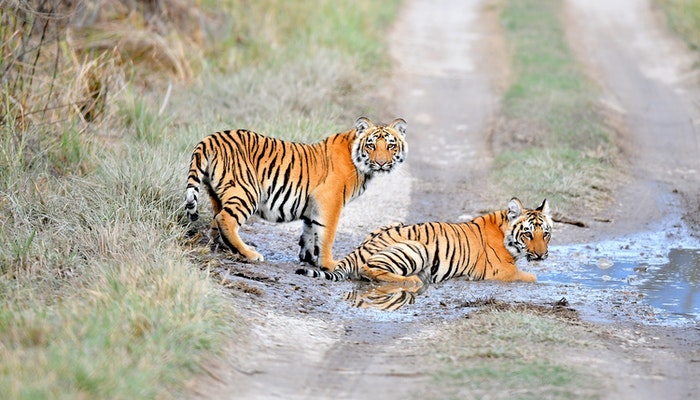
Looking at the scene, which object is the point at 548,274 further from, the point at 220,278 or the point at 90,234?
the point at 90,234

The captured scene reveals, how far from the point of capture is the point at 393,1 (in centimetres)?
2269

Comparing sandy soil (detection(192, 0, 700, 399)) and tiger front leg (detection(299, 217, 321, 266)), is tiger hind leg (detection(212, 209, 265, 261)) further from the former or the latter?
tiger front leg (detection(299, 217, 321, 266))

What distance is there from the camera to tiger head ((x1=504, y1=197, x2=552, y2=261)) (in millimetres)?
8156

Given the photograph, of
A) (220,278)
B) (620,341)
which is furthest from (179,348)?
(620,341)

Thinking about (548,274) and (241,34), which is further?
(241,34)

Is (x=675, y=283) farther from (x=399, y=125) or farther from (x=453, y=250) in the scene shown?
(x=399, y=125)

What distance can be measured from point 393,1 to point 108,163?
15.0 meters

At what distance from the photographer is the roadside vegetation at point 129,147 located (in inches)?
200

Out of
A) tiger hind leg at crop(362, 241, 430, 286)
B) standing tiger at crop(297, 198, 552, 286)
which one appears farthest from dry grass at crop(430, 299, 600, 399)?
standing tiger at crop(297, 198, 552, 286)

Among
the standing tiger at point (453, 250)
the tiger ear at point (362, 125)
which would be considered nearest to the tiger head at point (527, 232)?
the standing tiger at point (453, 250)

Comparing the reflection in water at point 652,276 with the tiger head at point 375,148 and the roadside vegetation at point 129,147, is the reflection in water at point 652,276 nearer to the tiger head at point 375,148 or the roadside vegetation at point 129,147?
the tiger head at point 375,148

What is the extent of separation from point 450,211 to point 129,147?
355 centimetres

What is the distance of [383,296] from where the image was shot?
24.8ft

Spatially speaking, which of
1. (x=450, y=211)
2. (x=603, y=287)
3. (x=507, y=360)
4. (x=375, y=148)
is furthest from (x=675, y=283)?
(x=507, y=360)
